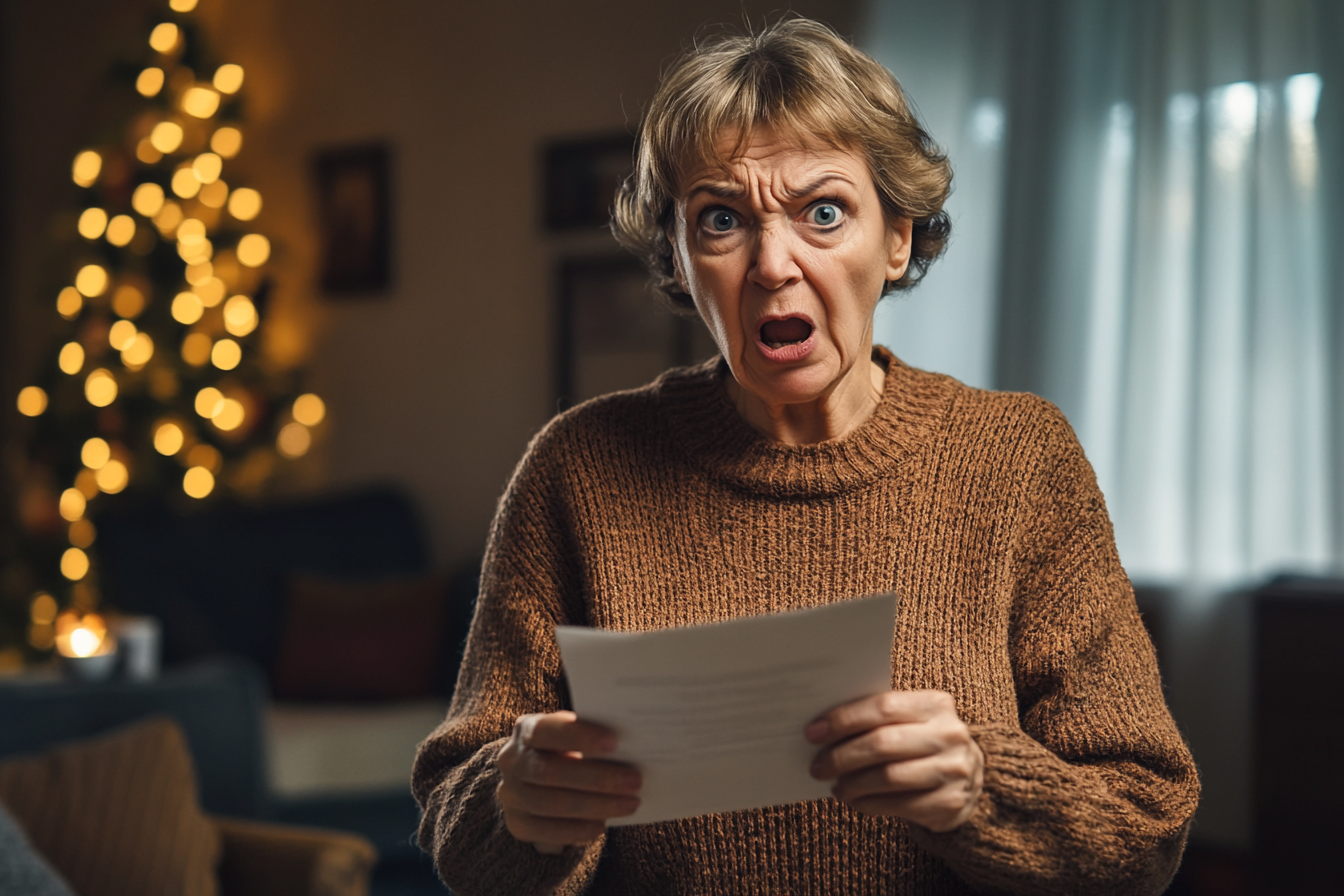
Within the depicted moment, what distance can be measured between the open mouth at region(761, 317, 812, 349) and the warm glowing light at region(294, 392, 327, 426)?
355 cm

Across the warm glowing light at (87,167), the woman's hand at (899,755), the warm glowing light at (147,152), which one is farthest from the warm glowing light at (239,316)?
the woman's hand at (899,755)

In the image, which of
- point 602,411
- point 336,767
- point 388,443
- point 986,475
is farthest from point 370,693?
point 986,475

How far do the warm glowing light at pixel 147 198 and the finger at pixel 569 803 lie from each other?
12.7 ft

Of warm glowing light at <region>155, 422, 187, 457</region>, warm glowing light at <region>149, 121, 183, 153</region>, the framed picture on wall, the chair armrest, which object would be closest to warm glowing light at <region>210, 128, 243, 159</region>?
warm glowing light at <region>149, 121, 183, 153</region>

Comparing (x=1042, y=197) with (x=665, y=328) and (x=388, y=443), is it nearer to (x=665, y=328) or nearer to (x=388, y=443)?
(x=665, y=328)

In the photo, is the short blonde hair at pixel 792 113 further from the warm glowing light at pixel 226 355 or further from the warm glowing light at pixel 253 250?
the warm glowing light at pixel 253 250

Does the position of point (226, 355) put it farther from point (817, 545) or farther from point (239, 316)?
point (817, 545)

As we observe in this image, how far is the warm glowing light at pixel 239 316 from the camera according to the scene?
164 inches

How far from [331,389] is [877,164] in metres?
3.60

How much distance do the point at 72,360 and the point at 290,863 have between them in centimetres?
303

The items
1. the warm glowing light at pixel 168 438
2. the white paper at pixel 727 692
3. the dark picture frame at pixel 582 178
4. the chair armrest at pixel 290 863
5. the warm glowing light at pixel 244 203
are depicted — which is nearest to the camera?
the white paper at pixel 727 692

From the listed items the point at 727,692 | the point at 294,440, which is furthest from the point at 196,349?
the point at 727,692

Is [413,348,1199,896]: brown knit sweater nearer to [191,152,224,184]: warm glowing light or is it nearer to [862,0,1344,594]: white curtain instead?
[862,0,1344,594]: white curtain

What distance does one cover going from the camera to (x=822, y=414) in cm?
113
